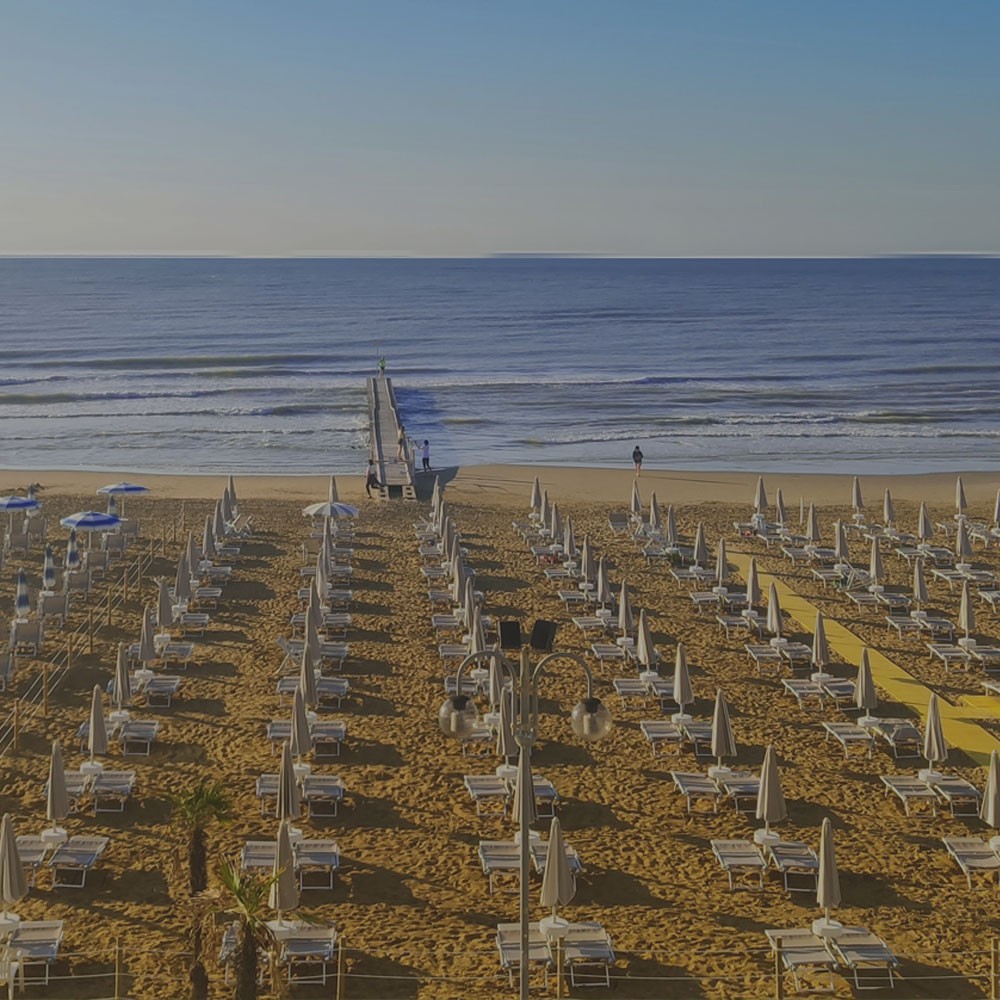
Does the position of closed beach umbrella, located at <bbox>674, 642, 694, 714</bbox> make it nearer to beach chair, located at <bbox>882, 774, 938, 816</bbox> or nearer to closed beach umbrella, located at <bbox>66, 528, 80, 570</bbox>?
beach chair, located at <bbox>882, 774, 938, 816</bbox>

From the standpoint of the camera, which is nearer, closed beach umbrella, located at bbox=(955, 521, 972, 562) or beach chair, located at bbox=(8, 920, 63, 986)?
beach chair, located at bbox=(8, 920, 63, 986)

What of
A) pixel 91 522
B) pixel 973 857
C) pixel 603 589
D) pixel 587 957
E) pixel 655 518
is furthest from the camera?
pixel 655 518

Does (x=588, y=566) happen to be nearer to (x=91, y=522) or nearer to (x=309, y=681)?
(x=309, y=681)

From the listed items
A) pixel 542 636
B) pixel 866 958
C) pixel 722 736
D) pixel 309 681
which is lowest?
pixel 866 958

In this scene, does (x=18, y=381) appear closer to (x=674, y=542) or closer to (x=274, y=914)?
(x=674, y=542)

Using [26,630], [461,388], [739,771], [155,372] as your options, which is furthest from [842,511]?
[155,372]

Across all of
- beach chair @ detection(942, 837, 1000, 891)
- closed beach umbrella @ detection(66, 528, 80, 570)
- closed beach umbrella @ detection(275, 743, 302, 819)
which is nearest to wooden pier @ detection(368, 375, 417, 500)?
closed beach umbrella @ detection(66, 528, 80, 570)

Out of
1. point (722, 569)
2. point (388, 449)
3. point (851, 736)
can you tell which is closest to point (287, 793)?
point (851, 736)
